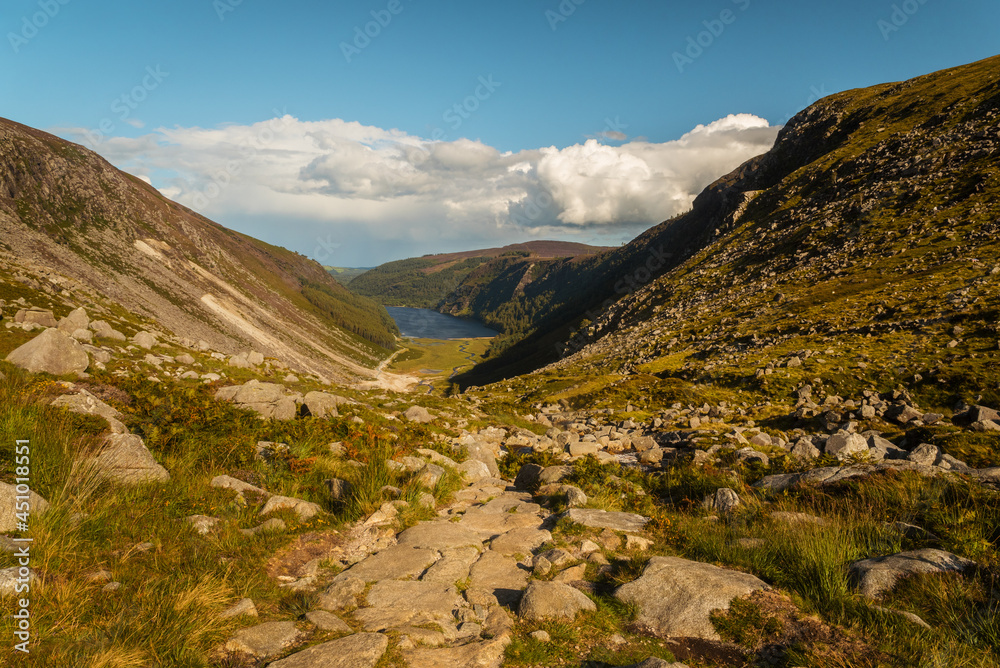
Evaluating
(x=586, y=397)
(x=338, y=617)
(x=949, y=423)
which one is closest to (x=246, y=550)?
(x=338, y=617)

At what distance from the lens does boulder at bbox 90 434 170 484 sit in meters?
7.54

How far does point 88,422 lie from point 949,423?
24120 mm

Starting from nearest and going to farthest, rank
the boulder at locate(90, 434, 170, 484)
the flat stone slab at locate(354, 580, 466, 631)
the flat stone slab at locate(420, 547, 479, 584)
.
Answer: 1. the flat stone slab at locate(354, 580, 466, 631)
2. the flat stone slab at locate(420, 547, 479, 584)
3. the boulder at locate(90, 434, 170, 484)

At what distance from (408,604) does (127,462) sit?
6.02 meters

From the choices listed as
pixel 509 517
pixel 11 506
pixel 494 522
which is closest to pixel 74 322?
pixel 11 506

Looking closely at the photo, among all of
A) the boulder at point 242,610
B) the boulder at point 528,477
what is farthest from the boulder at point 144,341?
the boulder at point 242,610

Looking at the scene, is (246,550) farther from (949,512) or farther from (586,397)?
(586,397)

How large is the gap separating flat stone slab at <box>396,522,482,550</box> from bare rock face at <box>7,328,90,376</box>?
11836 mm

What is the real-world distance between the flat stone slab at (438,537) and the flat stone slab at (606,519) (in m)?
2.20

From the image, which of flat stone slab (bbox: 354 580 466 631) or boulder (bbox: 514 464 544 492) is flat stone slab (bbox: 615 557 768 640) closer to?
flat stone slab (bbox: 354 580 466 631)

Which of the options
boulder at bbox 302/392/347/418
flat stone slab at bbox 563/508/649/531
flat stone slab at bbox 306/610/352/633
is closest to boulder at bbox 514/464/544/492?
flat stone slab at bbox 563/508/649/531

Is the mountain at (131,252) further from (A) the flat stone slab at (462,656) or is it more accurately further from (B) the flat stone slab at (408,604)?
(A) the flat stone slab at (462,656)

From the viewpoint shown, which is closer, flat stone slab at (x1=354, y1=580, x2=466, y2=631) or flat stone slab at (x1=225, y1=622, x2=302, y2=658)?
flat stone slab at (x1=225, y1=622, x2=302, y2=658)
